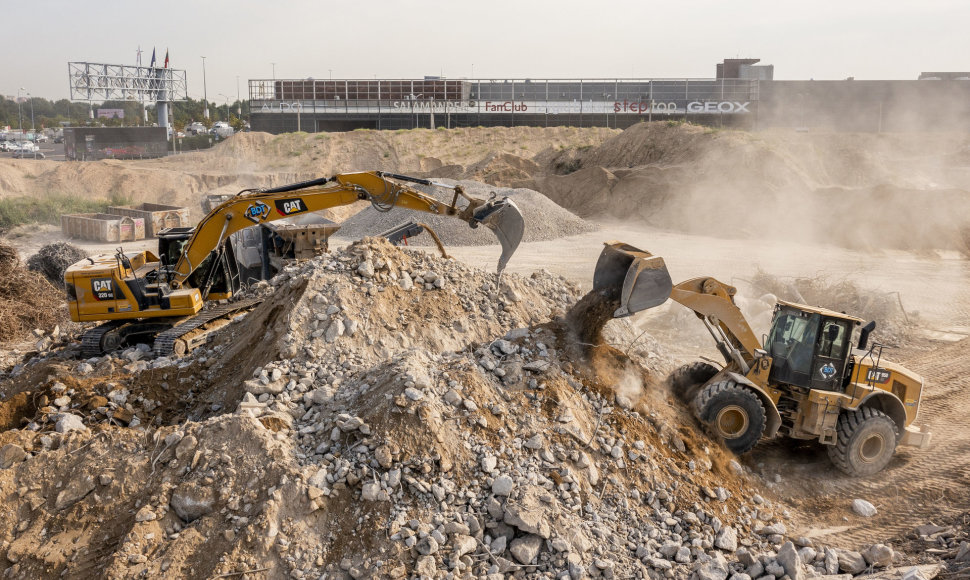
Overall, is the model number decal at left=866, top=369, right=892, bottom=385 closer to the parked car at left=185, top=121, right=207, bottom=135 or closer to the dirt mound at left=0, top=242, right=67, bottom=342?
the dirt mound at left=0, top=242, right=67, bottom=342

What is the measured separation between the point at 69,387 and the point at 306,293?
3287 mm

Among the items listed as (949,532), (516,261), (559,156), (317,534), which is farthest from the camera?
(559,156)

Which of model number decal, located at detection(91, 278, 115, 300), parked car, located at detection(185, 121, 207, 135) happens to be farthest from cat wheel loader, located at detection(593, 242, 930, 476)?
parked car, located at detection(185, 121, 207, 135)

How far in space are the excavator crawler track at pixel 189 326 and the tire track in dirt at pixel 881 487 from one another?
850 cm

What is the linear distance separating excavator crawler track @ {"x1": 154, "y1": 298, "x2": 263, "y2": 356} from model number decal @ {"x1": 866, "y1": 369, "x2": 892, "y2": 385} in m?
9.70

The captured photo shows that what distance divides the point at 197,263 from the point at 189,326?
1.05 m

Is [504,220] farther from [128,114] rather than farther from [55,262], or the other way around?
[128,114]

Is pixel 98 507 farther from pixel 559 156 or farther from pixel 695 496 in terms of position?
pixel 559 156

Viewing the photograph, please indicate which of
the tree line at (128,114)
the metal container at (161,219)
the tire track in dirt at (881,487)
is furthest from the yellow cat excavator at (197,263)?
the tree line at (128,114)

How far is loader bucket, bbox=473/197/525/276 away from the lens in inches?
432

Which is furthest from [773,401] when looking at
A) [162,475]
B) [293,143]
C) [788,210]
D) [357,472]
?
[293,143]

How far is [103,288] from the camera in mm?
12188

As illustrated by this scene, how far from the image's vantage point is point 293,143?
2021 inches

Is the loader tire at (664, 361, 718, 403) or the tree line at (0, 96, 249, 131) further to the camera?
the tree line at (0, 96, 249, 131)
